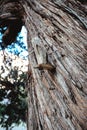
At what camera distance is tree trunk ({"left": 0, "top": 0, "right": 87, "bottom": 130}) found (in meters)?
1.29

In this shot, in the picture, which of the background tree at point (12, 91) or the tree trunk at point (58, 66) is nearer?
the tree trunk at point (58, 66)

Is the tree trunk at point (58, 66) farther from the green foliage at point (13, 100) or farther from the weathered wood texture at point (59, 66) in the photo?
the green foliage at point (13, 100)

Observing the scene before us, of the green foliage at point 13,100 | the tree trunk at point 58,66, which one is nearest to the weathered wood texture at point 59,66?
the tree trunk at point 58,66

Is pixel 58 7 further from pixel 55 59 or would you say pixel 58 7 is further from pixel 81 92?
pixel 81 92

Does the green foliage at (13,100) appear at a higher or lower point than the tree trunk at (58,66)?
lower

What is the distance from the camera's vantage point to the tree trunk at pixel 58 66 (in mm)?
1292

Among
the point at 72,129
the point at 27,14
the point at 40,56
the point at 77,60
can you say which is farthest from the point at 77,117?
the point at 27,14

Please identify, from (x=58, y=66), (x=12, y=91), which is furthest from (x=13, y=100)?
(x=58, y=66)

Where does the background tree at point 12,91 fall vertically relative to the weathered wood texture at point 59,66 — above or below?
below

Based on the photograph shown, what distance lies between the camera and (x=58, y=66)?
4.98 feet

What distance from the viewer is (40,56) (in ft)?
5.55

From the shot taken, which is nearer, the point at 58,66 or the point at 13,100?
the point at 58,66

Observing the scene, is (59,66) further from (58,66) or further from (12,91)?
(12,91)

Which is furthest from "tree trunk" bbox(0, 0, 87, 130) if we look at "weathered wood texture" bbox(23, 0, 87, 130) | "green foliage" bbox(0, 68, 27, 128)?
"green foliage" bbox(0, 68, 27, 128)
